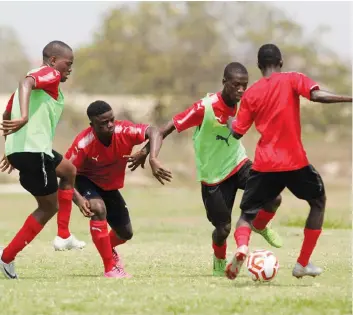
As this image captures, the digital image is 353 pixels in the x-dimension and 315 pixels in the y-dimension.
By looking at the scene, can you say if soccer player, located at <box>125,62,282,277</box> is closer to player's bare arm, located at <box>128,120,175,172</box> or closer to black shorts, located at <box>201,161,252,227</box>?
black shorts, located at <box>201,161,252,227</box>

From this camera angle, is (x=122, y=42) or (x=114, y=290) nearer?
(x=114, y=290)

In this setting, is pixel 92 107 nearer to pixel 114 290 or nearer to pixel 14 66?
pixel 114 290

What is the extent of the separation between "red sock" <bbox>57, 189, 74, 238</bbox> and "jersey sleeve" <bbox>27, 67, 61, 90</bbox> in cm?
111

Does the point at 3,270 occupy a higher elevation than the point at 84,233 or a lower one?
higher

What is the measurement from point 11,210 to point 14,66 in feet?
306

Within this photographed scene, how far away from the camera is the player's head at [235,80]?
10.4 m

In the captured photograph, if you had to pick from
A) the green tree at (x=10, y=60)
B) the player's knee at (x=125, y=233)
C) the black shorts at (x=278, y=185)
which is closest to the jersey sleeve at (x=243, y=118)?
the black shorts at (x=278, y=185)

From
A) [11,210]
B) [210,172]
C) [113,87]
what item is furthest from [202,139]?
[113,87]

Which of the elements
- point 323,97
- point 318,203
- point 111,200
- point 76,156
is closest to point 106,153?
point 76,156

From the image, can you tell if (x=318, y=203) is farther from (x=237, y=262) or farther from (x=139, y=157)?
(x=139, y=157)

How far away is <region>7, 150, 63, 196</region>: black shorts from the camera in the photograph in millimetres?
9750

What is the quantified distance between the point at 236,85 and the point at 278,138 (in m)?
1.40

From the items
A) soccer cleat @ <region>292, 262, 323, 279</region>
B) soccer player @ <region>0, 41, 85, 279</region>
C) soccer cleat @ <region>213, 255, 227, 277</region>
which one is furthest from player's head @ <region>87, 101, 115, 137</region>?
soccer cleat @ <region>292, 262, 323, 279</region>

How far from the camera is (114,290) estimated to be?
870 centimetres
